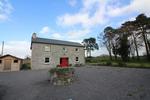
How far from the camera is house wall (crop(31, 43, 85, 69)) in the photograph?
86.3ft

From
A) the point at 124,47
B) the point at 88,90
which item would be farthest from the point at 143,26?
the point at 88,90

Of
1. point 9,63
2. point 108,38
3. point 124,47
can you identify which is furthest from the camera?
point 108,38

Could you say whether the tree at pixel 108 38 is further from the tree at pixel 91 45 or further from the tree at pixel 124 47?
the tree at pixel 91 45

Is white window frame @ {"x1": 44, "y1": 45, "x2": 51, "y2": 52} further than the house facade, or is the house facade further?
white window frame @ {"x1": 44, "y1": 45, "x2": 51, "y2": 52}

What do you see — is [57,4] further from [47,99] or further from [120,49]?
[120,49]

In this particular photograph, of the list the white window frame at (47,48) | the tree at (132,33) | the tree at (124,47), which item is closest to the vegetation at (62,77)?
the white window frame at (47,48)

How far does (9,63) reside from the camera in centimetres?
2522

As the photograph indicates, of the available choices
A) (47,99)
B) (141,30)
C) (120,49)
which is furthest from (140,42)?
(47,99)

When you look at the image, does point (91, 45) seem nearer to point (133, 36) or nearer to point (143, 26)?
point (133, 36)

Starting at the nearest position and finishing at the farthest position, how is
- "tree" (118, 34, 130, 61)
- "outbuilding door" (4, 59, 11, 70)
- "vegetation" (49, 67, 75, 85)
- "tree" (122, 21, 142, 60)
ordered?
"vegetation" (49, 67, 75, 85)
"outbuilding door" (4, 59, 11, 70)
"tree" (118, 34, 130, 61)
"tree" (122, 21, 142, 60)

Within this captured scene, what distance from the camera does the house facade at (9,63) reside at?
2460cm

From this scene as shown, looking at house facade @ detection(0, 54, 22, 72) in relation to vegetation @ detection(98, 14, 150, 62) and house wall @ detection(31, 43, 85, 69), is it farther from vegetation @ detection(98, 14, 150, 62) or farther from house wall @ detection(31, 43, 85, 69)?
vegetation @ detection(98, 14, 150, 62)

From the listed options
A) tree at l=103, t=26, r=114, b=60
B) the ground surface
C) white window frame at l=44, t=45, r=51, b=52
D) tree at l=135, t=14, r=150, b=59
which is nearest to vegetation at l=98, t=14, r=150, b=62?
tree at l=135, t=14, r=150, b=59

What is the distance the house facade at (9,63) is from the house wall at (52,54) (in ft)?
10.5
